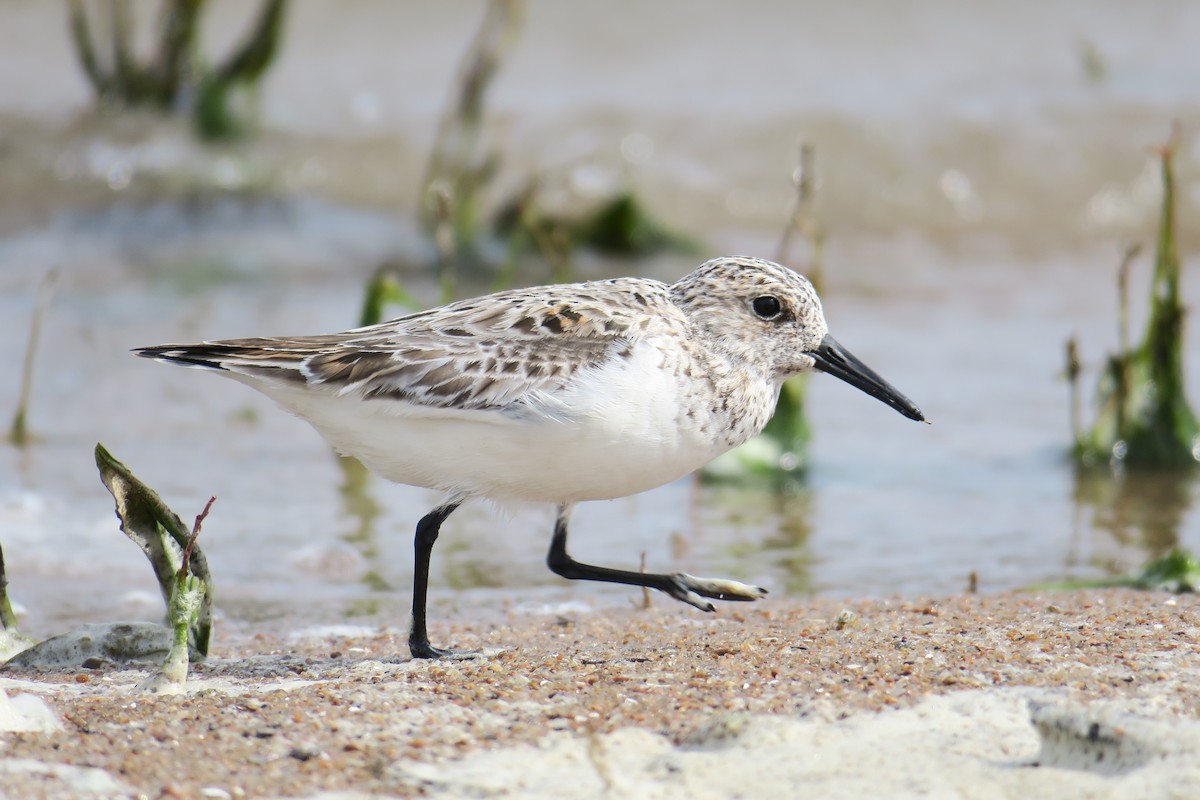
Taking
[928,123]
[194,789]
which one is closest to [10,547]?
[194,789]

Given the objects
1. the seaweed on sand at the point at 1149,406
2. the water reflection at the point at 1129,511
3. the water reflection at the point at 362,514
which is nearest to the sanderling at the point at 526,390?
the water reflection at the point at 362,514

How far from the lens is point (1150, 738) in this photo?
3.14 meters

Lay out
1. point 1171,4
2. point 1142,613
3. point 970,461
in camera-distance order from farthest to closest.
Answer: point 1171,4, point 970,461, point 1142,613

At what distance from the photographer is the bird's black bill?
502 cm

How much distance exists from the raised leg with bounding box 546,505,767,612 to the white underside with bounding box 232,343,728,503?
0.49 meters

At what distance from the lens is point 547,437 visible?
14.2ft

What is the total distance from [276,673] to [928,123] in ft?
34.5

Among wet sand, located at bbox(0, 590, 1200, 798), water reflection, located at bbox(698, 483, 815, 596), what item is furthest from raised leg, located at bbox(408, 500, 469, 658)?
water reflection, located at bbox(698, 483, 815, 596)

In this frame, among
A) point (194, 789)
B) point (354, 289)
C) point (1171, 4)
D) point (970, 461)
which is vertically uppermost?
point (1171, 4)

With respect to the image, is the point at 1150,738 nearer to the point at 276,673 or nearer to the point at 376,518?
the point at 276,673

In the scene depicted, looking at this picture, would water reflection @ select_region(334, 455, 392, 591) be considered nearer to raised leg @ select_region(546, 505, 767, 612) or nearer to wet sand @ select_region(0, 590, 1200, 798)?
raised leg @ select_region(546, 505, 767, 612)

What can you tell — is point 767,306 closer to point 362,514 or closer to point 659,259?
point 362,514

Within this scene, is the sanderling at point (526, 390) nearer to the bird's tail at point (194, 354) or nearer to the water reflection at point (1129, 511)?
the bird's tail at point (194, 354)

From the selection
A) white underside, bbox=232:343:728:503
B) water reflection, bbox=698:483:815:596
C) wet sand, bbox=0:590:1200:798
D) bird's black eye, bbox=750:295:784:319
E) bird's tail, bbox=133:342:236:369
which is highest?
bird's black eye, bbox=750:295:784:319
